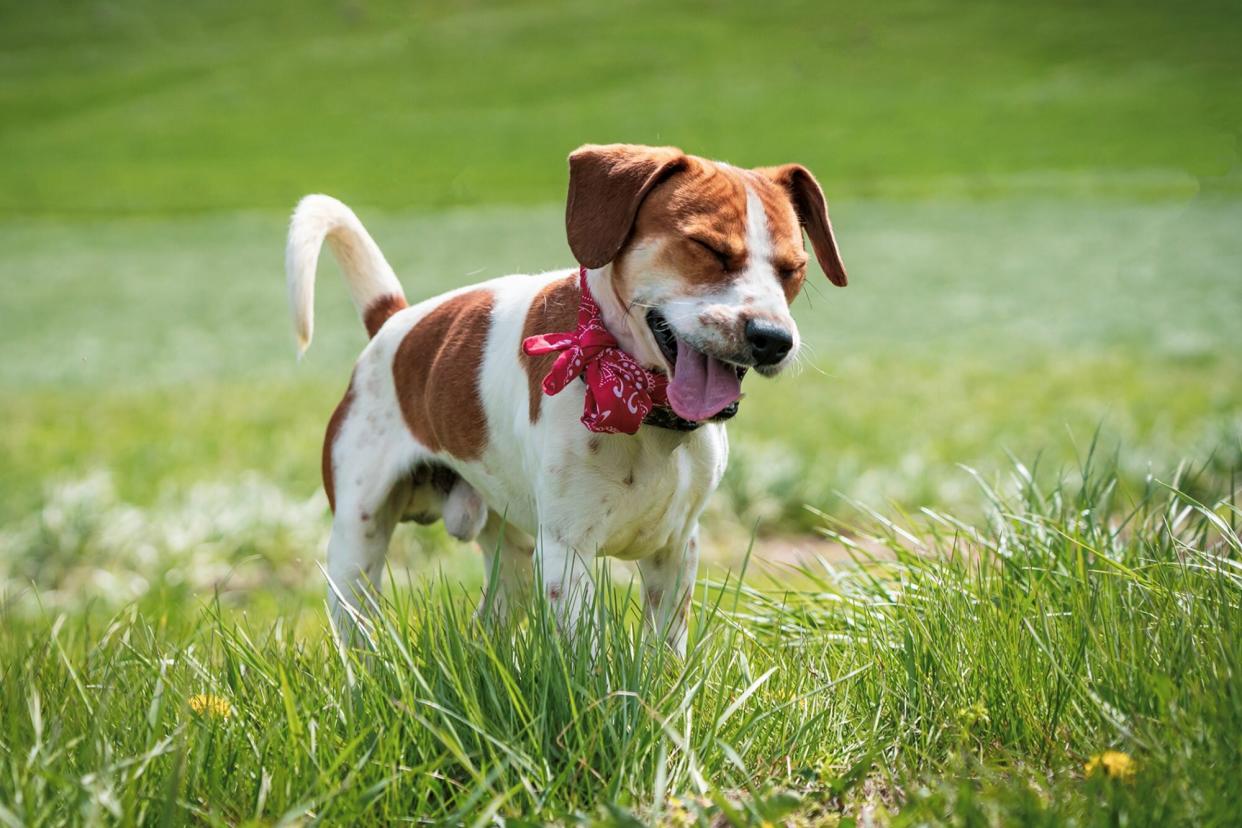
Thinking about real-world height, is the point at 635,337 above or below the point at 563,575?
above

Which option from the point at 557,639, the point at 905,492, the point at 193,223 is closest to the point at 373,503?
the point at 557,639

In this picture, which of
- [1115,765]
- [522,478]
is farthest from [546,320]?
[1115,765]

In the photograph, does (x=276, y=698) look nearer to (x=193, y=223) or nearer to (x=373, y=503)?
(x=373, y=503)

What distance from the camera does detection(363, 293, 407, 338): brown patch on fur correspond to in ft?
15.3

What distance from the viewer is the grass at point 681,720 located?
2.52 metres

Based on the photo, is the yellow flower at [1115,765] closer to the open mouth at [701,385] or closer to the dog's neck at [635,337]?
the open mouth at [701,385]

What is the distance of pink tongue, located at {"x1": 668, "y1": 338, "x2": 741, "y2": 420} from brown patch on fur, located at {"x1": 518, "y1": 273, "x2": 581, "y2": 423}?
1.45 ft

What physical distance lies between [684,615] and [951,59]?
44.3 metres

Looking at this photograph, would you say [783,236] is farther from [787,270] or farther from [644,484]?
[644,484]

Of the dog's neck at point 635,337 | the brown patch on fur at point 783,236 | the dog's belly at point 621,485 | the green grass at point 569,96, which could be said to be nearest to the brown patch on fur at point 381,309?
the dog's belly at point 621,485

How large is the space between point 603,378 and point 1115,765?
4.64ft

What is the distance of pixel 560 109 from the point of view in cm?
4200

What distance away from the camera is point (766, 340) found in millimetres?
2980

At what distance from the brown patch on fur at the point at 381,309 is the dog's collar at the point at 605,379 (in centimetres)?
143
